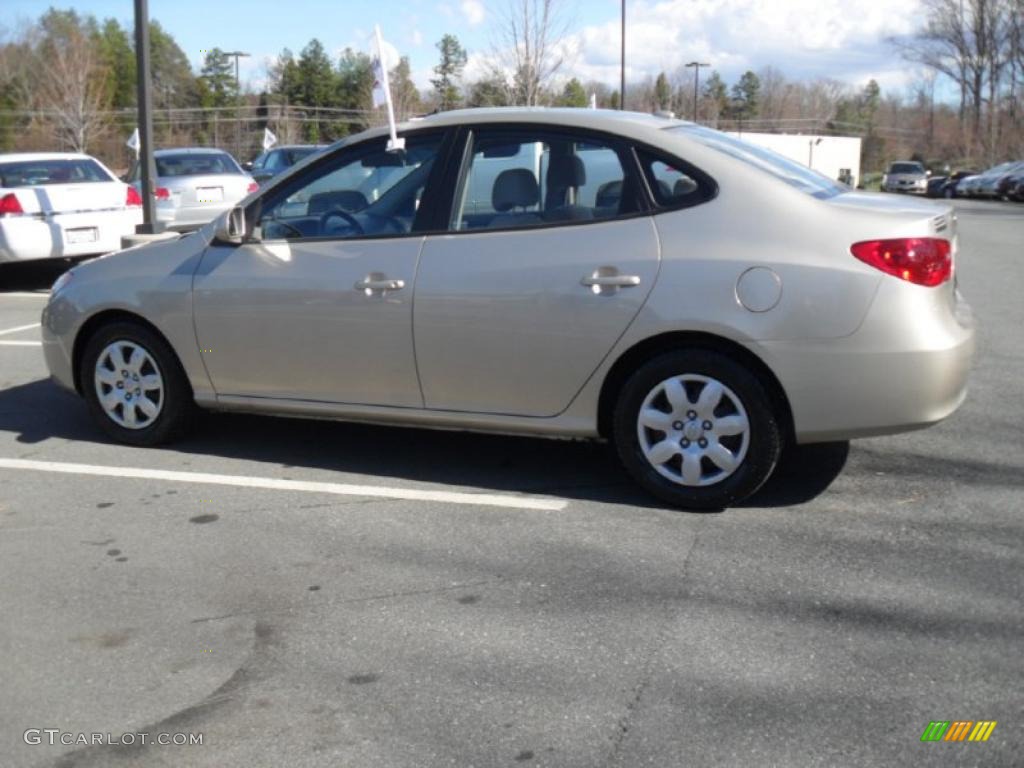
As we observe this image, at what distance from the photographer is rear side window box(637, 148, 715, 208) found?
16.0 feet

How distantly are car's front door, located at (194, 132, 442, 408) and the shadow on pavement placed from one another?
0.49 m

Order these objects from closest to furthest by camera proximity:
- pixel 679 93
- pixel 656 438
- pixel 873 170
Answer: pixel 656 438
pixel 679 93
pixel 873 170

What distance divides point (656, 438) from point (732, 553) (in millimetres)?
666

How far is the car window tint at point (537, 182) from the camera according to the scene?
5.07m

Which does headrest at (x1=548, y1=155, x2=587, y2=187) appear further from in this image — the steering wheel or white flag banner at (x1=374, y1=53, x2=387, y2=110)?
white flag banner at (x1=374, y1=53, x2=387, y2=110)

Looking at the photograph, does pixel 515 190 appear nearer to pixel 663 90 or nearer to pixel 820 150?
pixel 820 150

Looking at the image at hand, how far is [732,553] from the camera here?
4.53 m

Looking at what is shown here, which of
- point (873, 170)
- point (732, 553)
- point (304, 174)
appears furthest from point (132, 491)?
point (873, 170)

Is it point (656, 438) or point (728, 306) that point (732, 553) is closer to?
point (656, 438)

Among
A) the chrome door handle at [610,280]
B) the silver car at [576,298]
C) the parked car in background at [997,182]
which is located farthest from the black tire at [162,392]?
the parked car in background at [997,182]

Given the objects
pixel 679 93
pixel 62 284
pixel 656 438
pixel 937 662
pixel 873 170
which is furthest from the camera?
pixel 873 170

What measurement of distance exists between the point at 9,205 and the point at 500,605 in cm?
1032

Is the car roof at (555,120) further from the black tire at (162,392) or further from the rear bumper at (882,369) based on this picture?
the black tire at (162,392)

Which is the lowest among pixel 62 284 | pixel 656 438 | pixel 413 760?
pixel 413 760
